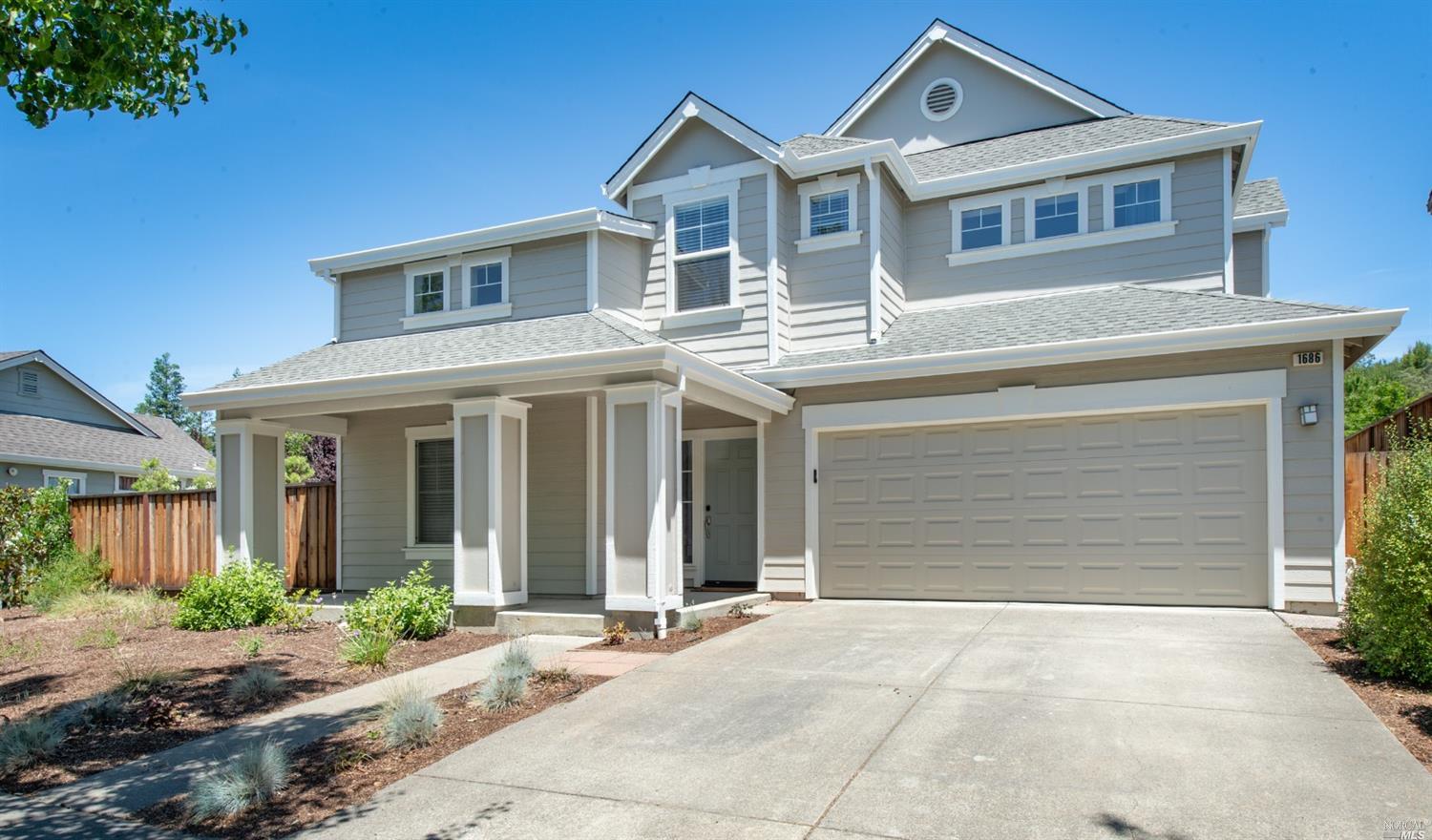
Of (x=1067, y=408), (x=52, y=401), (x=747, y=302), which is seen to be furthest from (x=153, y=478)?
(x=1067, y=408)

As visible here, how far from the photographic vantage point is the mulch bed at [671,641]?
826cm

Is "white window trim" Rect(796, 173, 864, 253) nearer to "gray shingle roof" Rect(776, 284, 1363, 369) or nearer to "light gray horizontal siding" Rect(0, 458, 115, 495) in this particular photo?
"gray shingle roof" Rect(776, 284, 1363, 369)

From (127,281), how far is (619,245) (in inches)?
523

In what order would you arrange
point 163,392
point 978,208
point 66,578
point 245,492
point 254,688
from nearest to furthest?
point 254,688 → point 245,492 → point 978,208 → point 66,578 → point 163,392

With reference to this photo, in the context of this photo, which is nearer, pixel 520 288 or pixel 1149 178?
pixel 1149 178

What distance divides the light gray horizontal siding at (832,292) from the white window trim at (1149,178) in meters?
3.18

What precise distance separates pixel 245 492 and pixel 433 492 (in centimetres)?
246

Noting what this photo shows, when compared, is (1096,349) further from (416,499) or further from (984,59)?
(416,499)

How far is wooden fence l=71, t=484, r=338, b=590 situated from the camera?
1392 cm

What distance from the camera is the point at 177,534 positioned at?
46.9ft

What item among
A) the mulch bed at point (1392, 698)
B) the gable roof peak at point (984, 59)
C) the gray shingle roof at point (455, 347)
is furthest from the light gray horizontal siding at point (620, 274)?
the mulch bed at point (1392, 698)

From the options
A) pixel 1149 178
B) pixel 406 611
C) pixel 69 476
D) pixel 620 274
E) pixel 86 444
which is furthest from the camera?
pixel 86 444

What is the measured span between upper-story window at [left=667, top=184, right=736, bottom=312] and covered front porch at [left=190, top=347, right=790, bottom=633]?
167 centimetres

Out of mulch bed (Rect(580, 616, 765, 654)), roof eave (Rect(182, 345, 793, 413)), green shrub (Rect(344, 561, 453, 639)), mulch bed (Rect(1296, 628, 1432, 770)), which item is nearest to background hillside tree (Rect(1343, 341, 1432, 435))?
mulch bed (Rect(1296, 628, 1432, 770))
